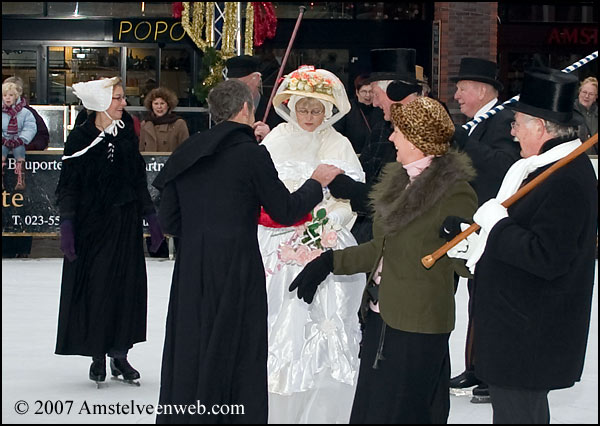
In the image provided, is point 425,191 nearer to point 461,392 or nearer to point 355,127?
point 461,392

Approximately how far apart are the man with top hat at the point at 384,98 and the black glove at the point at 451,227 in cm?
129

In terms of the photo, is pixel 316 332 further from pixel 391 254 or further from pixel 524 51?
pixel 524 51

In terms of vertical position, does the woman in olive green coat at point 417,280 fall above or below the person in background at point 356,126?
below

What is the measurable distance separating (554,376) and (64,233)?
352 centimetres

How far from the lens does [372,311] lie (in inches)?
194

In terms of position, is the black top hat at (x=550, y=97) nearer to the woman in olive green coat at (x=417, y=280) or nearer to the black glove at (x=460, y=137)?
the woman in olive green coat at (x=417, y=280)

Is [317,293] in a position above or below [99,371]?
above

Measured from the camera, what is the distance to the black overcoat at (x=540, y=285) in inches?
162

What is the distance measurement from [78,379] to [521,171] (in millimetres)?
3846

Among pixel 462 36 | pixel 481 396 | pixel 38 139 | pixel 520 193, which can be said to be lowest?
pixel 481 396

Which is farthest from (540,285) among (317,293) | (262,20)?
(262,20)

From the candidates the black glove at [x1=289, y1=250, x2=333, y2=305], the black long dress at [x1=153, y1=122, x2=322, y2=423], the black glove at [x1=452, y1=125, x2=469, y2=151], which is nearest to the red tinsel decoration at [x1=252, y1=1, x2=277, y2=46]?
the black glove at [x1=452, y1=125, x2=469, y2=151]

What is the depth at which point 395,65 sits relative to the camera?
6508mm

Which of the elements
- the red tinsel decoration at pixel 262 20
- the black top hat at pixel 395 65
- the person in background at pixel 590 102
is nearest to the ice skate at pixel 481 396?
the black top hat at pixel 395 65
